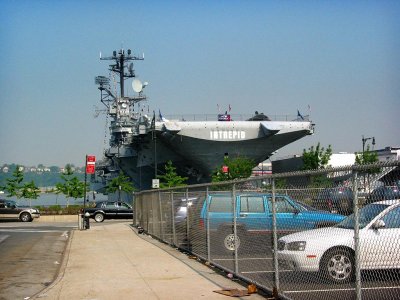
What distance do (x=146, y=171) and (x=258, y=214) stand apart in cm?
7009

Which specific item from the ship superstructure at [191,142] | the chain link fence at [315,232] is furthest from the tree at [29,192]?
the chain link fence at [315,232]

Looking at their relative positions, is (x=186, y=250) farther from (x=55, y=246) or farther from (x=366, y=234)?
(x=366, y=234)

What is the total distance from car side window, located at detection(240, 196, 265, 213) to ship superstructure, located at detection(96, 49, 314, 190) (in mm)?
50639

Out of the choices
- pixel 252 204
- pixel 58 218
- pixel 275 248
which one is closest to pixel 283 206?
pixel 275 248

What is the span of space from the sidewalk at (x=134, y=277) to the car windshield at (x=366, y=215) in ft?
8.88

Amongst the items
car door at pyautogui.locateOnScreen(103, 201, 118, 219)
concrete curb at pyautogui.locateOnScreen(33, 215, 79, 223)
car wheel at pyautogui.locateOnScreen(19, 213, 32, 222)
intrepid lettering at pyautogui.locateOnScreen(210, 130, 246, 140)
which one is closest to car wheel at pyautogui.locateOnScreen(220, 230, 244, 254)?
car door at pyautogui.locateOnScreen(103, 201, 118, 219)

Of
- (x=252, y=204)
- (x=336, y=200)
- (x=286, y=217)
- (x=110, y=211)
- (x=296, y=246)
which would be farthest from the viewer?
Result: (x=110, y=211)

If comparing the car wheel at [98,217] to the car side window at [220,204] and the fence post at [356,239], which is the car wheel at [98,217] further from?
the fence post at [356,239]

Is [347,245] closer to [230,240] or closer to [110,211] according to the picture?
[230,240]

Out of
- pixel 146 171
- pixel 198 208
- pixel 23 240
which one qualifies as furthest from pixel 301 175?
pixel 146 171

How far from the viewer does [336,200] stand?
612 centimetres

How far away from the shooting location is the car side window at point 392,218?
5258 mm

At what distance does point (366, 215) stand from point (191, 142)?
59.9 m

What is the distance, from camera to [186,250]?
1488cm
